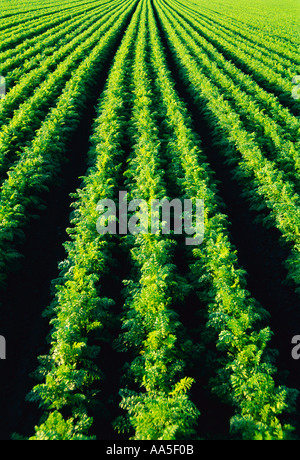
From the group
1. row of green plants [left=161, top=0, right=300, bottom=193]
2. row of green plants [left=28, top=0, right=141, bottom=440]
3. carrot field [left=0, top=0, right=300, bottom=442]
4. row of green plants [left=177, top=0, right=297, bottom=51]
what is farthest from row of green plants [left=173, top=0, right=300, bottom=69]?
row of green plants [left=28, top=0, right=141, bottom=440]

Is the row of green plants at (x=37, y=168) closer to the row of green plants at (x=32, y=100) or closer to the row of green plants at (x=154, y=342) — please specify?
the row of green plants at (x=32, y=100)

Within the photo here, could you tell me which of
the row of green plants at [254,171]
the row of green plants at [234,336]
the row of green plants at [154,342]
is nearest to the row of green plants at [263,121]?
the row of green plants at [254,171]

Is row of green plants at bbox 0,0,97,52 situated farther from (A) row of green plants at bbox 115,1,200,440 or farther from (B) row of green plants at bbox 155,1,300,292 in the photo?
(A) row of green plants at bbox 115,1,200,440

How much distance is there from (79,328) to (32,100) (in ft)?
40.0

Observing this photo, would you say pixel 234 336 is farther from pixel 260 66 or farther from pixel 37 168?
pixel 260 66

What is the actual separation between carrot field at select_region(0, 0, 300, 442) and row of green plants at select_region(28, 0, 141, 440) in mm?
33

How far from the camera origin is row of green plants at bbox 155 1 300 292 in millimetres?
8852

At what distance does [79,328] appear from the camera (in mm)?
6258

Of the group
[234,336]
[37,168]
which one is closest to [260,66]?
[37,168]

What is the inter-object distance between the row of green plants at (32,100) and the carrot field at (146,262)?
0.33 ft

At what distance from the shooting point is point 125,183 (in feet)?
34.4
